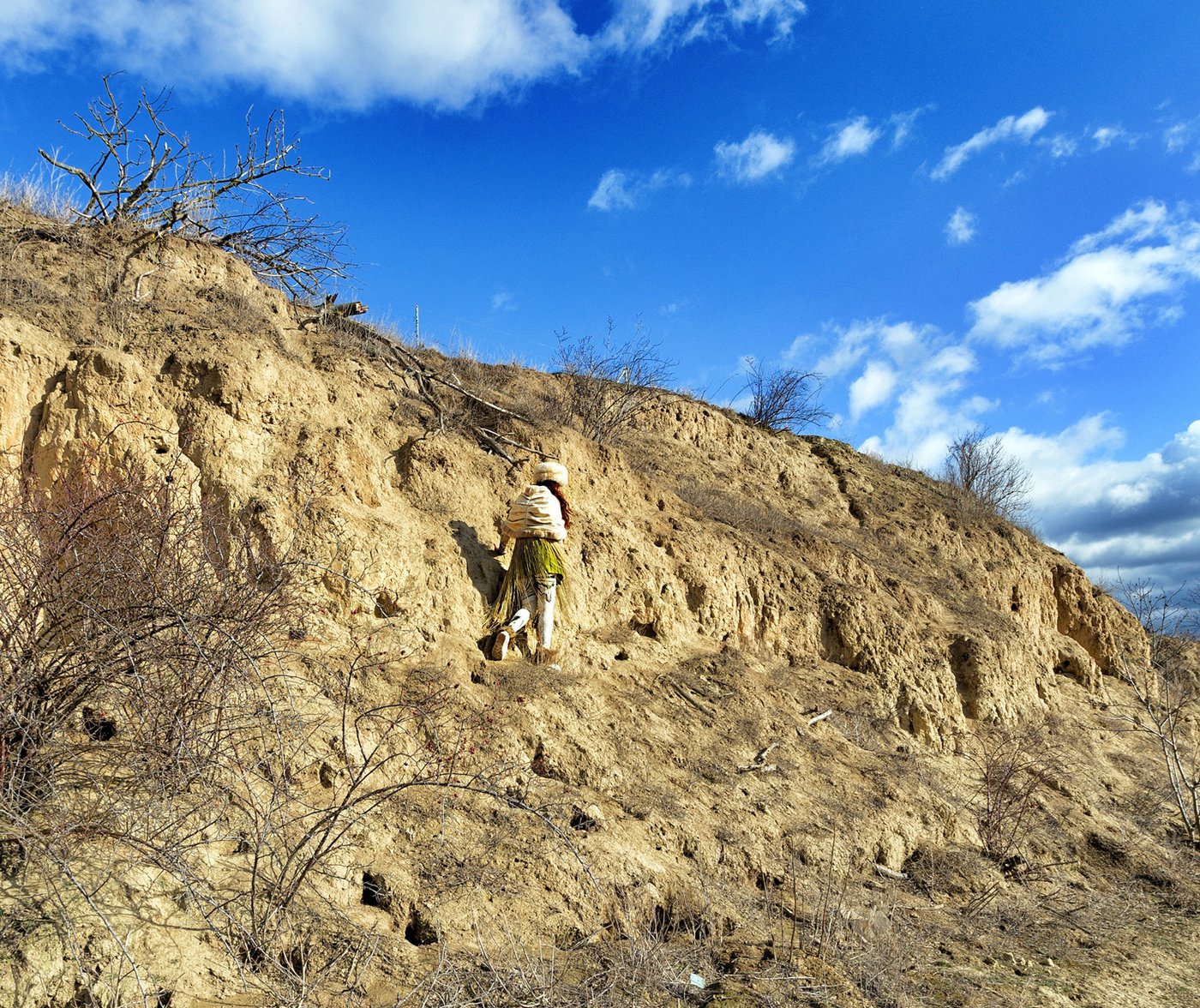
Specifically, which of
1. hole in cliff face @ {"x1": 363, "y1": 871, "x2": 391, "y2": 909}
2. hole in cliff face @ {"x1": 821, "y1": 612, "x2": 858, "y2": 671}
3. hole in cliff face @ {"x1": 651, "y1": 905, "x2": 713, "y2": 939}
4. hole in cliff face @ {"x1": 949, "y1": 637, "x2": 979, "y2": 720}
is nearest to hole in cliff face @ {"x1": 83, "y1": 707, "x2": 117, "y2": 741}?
hole in cliff face @ {"x1": 363, "y1": 871, "x2": 391, "y2": 909}

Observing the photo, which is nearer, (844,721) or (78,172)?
(78,172)

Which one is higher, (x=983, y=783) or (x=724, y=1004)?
(x=983, y=783)

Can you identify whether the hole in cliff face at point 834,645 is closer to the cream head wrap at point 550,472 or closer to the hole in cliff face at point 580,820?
the cream head wrap at point 550,472

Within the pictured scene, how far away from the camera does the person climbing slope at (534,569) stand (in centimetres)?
828

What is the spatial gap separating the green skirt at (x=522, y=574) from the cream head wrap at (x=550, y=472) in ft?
2.34

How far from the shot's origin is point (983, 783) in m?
10.3

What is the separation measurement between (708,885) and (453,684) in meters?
2.64

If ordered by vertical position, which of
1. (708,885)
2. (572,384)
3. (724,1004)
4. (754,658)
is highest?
(572,384)

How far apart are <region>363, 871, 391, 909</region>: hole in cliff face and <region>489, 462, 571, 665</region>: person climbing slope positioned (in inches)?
112

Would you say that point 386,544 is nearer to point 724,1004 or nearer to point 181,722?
point 181,722

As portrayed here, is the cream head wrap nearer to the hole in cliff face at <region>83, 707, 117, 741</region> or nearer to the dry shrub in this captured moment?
the hole in cliff face at <region>83, 707, 117, 741</region>

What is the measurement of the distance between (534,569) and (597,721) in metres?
1.58

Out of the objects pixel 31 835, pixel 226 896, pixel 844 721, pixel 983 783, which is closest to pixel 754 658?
pixel 844 721

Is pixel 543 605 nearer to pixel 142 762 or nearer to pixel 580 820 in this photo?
pixel 580 820
